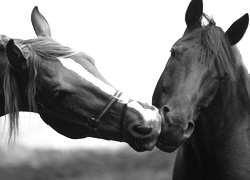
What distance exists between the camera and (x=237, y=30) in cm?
411

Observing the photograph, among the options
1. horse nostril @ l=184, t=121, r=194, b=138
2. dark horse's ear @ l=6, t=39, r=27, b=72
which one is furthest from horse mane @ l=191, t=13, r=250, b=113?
dark horse's ear @ l=6, t=39, r=27, b=72

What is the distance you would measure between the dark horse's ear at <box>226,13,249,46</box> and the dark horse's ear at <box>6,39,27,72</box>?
1555 millimetres

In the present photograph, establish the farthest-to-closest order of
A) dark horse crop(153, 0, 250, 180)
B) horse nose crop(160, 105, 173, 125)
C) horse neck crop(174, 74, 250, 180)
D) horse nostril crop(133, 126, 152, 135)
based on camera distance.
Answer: horse neck crop(174, 74, 250, 180)
dark horse crop(153, 0, 250, 180)
horse nose crop(160, 105, 173, 125)
horse nostril crop(133, 126, 152, 135)

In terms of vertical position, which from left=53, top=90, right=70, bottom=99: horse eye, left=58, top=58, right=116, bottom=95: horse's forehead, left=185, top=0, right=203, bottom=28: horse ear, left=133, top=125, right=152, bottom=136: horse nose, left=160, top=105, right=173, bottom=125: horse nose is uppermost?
left=185, top=0, right=203, bottom=28: horse ear

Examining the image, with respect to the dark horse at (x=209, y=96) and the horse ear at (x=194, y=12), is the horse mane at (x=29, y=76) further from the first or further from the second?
the horse ear at (x=194, y=12)

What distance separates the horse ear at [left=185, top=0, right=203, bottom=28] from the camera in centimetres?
419

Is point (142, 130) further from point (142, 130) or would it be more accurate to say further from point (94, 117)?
point (94, 117)

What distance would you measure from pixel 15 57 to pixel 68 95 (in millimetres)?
377

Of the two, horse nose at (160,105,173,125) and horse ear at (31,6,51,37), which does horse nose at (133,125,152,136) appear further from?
horse ear at (31,6,51,37)

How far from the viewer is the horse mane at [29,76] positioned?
11.1 feet

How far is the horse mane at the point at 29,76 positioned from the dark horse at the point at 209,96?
81 cm

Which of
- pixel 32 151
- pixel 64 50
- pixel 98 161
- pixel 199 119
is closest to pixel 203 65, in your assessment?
pixel 199 119

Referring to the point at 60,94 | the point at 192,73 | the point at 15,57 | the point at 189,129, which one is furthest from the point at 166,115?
the point at 15,57

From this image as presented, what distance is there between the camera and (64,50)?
347cm
